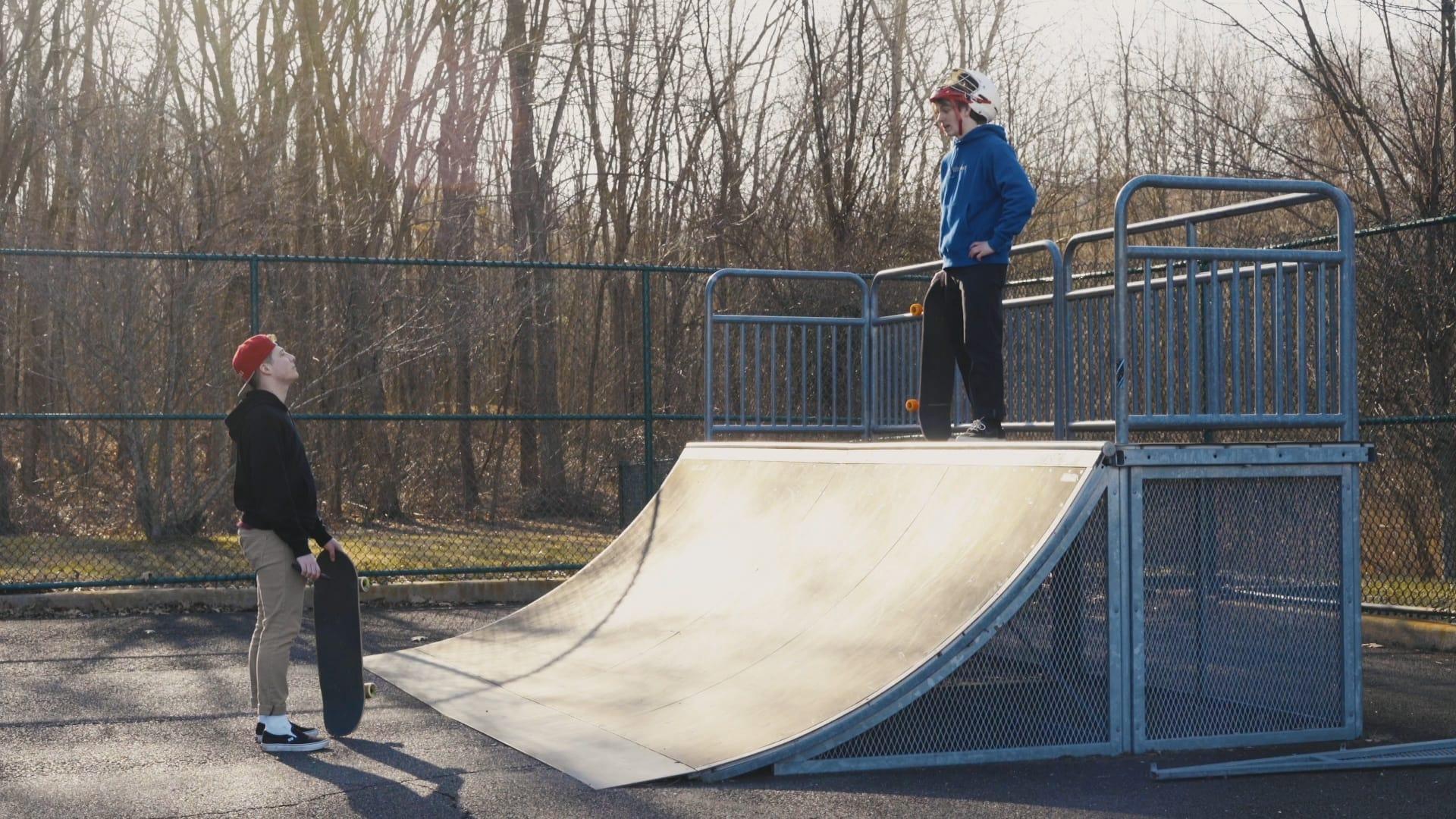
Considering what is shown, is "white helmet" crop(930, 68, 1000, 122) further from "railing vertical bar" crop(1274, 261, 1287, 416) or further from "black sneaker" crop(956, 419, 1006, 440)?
"railing vertical bar" crop(1274, 261, 1287, 416)

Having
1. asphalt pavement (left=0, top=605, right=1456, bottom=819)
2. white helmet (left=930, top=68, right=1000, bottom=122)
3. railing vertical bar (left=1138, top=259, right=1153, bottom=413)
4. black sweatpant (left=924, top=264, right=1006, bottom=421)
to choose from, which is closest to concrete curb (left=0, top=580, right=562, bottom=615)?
asphalt pavement (left=0, top=605, right=1456, bottom=819)

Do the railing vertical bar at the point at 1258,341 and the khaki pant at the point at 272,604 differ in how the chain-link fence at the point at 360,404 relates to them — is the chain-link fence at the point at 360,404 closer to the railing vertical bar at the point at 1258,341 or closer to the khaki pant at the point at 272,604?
the khaki pant at the point at 272,604

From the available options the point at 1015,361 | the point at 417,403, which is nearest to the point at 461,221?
the point at 417,403

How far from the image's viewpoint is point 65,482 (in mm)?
14531

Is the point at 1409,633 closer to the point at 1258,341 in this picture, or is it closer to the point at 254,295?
the point at 1258,341

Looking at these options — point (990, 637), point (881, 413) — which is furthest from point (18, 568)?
point (990, 637)

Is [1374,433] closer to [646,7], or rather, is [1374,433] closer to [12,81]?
[646,7]

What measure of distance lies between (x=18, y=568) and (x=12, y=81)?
8.46 meters

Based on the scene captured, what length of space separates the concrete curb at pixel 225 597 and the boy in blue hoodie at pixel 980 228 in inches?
209

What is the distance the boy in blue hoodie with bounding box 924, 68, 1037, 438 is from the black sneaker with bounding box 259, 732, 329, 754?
3.63 m

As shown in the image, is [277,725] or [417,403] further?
[417,403]

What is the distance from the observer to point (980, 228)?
25.4 feet

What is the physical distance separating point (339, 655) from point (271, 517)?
0.70 meters

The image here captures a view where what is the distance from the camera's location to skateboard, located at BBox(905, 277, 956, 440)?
8328mm
